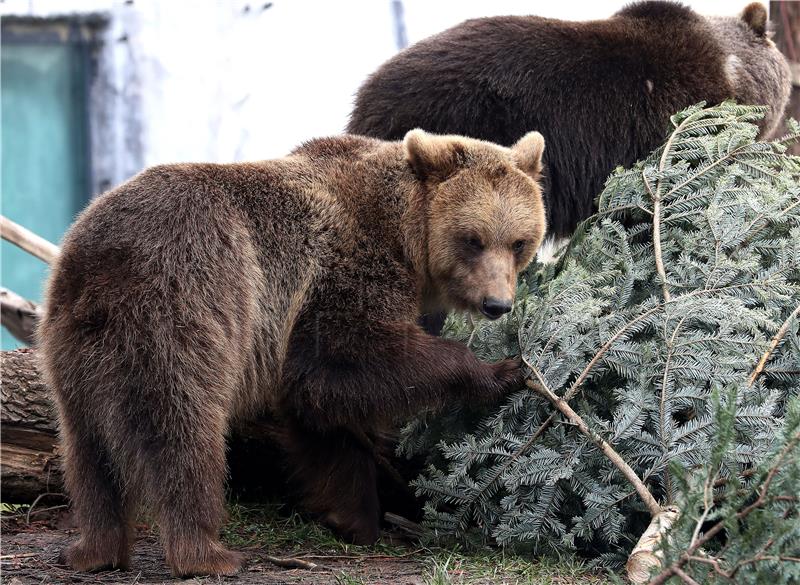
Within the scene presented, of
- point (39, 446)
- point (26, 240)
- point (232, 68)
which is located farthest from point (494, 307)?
point (232, 68)

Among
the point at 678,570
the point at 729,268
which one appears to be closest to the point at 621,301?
the point at 729,268

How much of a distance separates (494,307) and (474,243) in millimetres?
358

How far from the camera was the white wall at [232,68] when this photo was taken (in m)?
11.2

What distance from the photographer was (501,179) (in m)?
4.93

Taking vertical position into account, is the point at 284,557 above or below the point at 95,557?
below

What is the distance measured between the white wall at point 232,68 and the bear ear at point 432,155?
21.2 feet

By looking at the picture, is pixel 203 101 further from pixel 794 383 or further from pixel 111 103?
pixel 794 383

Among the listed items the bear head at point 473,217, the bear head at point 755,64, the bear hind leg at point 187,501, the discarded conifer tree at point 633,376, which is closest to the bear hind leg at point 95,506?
the bear hind leg at point 187,501

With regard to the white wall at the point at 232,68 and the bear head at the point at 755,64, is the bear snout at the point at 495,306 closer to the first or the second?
the bear head at the point at 755,64

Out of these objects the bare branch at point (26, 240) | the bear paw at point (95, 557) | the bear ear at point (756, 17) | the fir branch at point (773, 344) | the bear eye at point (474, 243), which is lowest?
the bear paw at point (95, 557)

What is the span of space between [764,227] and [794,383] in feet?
2.88

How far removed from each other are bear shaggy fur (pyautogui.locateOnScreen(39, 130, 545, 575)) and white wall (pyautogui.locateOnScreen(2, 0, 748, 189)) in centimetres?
628

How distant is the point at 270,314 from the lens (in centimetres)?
464

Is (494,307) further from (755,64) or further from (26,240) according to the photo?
(26,240)
